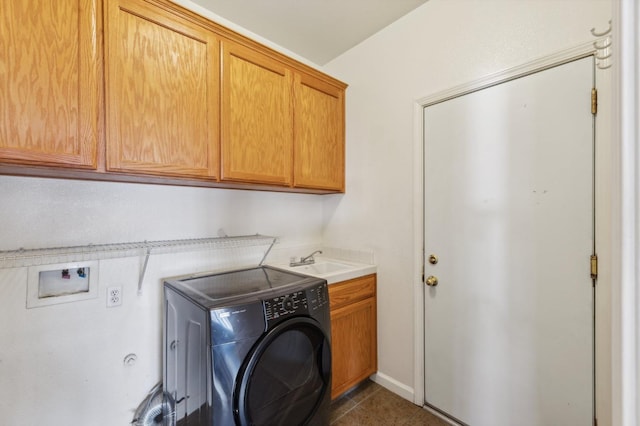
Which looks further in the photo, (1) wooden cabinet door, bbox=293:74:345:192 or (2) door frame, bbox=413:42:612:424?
(1) wooden cabinet door, bbox=293:74:345:192

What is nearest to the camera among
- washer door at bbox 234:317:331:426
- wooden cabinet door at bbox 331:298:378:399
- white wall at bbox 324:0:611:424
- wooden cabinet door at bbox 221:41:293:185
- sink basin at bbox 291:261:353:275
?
washer door at bbox 234:317:331:426

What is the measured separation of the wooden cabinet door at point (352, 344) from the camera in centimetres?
194

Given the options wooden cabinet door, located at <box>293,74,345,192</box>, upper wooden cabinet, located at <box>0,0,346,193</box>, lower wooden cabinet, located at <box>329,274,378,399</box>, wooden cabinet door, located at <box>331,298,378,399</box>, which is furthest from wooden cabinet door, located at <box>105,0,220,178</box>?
wooden cabinet door, located at <box>331,298,378,399</box>

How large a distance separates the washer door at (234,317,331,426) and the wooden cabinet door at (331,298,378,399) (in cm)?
39

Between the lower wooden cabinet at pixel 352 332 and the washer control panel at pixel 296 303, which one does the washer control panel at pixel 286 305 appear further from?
the lower wooden cabinet at pixel 352 332

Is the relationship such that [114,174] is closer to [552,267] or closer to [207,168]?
[207,168]

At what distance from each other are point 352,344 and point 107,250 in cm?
166

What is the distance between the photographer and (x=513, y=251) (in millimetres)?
1532

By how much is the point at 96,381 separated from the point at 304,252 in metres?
1.62

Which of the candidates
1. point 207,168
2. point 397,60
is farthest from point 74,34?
point 397,60

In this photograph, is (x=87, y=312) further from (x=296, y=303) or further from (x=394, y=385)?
(x=394, y=385)

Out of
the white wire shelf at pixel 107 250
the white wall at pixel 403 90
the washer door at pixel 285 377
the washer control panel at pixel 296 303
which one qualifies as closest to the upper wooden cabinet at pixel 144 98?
the white wire shelf at pixel 107 250

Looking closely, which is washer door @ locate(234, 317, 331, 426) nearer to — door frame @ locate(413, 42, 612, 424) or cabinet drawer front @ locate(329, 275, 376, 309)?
cabinet drawer front @ locate(329, 275, 376, 309)

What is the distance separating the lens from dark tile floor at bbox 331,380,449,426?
71.3 inches
